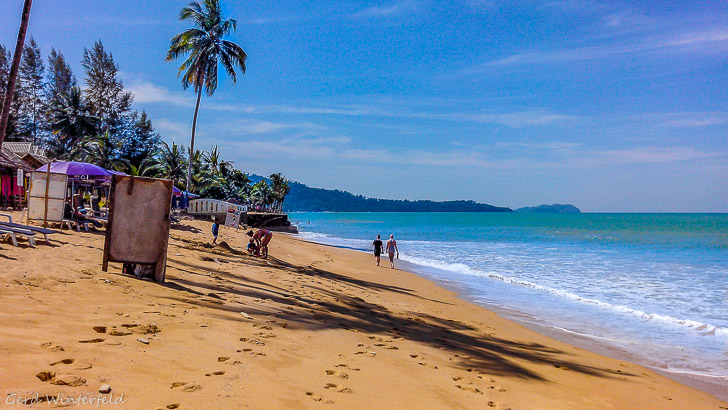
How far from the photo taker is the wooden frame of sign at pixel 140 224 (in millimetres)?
7285

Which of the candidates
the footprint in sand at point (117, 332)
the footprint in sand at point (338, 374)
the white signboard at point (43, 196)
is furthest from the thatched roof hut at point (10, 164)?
the footprint in sand at point (338, 374)

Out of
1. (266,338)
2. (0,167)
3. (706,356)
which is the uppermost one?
(0,167)

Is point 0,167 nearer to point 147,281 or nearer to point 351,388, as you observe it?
point 147,281

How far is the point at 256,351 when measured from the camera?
4.83m

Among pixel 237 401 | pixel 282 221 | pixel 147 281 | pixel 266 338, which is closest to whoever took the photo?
pixel 237 401

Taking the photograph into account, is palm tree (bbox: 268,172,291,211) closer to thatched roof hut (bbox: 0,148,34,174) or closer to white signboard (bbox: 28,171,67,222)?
thatched roof hut (bbox: 0,148,34,174)

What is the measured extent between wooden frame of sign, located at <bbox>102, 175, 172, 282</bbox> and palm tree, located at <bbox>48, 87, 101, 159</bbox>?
1469 inches

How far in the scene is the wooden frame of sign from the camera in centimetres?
729

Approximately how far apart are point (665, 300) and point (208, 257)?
13788mm

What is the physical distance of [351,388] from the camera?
4328mm

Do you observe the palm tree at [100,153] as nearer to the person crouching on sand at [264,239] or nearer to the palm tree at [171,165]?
the palm tree at [171,165]

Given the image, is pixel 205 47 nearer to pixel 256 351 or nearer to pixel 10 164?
pixel 10 164

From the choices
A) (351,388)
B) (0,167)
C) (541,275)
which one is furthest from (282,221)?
(351,388)

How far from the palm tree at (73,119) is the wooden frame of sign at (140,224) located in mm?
37323
